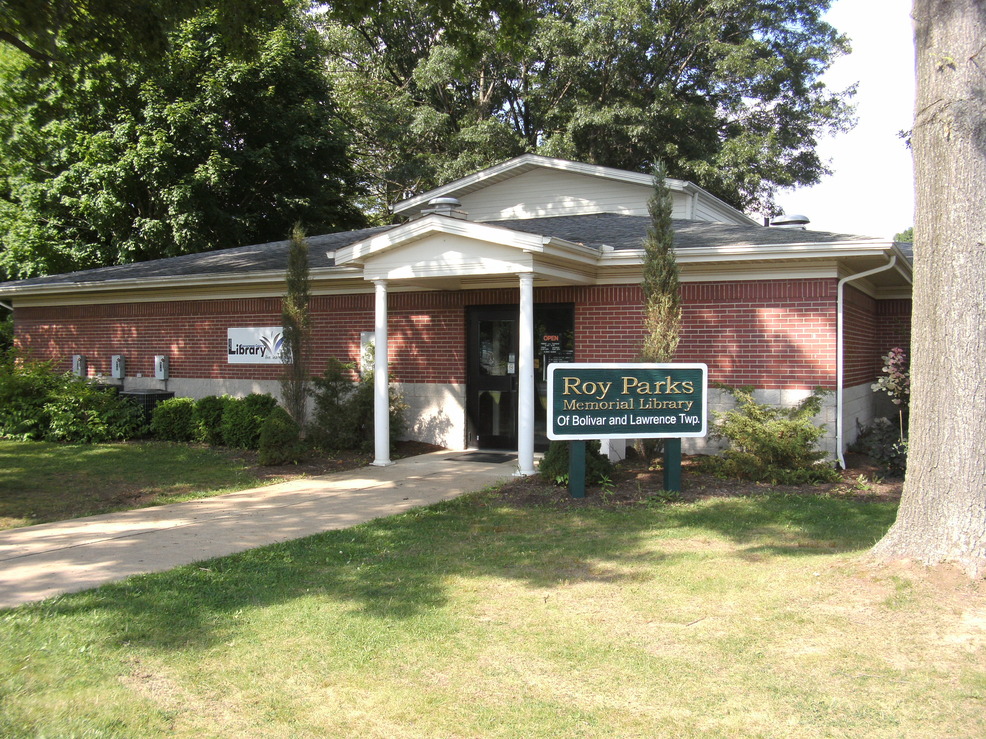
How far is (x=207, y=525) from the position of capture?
790 centimetres

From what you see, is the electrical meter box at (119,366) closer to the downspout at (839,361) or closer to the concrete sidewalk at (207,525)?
the concrete sidewalk at (207,525)

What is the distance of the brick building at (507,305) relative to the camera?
10492 millimetres

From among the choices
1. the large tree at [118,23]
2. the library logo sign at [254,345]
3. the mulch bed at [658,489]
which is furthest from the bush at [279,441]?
the large tree at [118,23]

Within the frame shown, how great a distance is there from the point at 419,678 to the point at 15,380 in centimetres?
1385

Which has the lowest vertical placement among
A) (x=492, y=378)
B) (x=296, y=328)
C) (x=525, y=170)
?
(x=492, y=378)

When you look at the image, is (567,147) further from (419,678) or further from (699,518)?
(419,678)

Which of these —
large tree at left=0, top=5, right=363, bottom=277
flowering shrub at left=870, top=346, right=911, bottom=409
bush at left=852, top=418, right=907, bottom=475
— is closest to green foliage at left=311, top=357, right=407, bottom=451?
bush at left=852, top=418, right=907, bottom=475

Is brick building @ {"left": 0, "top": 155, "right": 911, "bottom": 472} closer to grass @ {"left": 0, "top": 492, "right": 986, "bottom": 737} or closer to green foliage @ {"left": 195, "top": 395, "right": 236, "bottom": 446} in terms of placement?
green foliage @ {"left": 195, "top": 395, "right": 236, "bottom": 446}

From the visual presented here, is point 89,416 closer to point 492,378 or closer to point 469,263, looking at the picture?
point 492,378

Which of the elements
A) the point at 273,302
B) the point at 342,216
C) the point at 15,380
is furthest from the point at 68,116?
the point at 273,302

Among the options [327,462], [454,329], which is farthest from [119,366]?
[454,329]

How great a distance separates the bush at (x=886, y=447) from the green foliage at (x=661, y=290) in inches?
128

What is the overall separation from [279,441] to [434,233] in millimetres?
3644

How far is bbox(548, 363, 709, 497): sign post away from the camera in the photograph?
8.84 m
